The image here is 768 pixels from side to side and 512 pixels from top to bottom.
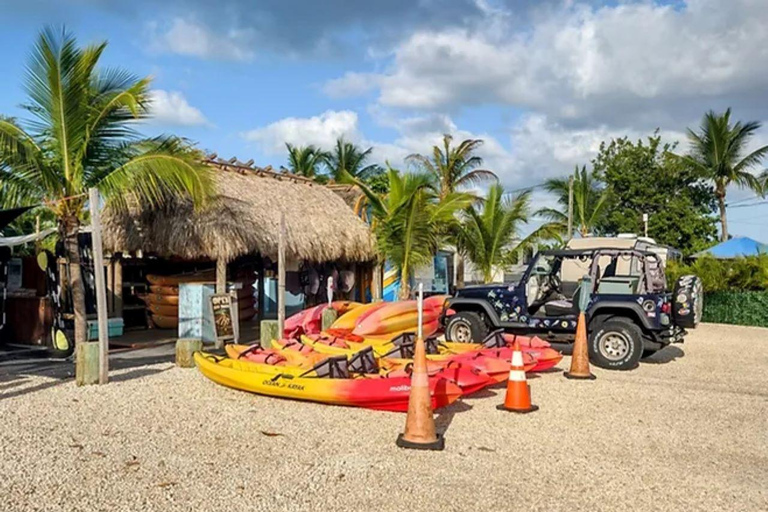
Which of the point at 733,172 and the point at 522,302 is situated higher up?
the point at 733,172

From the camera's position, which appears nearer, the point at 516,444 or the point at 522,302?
the point at 516,444

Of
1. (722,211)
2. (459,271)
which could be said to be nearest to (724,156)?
(722,211)

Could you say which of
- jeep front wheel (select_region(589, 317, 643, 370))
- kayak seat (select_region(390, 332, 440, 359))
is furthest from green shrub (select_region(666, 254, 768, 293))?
kayak seat (select_region(390, 332, 440, 359))

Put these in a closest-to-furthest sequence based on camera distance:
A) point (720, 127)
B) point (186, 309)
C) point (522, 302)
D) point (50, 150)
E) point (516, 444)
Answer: point (516, 444), point (50, 150), point (522, 302), point (186, 309), point (720, 127)

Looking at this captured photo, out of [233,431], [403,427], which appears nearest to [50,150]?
[233,431]

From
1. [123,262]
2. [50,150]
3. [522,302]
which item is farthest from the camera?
[123,262]

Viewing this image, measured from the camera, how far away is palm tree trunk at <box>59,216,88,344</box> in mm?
10734

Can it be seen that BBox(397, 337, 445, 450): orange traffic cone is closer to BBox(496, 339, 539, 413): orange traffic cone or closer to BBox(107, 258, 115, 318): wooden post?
BBox(496, 339, 539, 413): orange traffic cone

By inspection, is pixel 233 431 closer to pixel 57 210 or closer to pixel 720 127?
pixel 57 210

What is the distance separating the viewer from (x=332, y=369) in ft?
27.4

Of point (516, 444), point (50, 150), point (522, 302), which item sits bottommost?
point (516, 444)

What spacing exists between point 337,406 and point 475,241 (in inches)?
526

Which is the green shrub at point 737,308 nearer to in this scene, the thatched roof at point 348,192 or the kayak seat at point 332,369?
the thatched roof at point 348,192

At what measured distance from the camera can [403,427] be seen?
7.32 m
